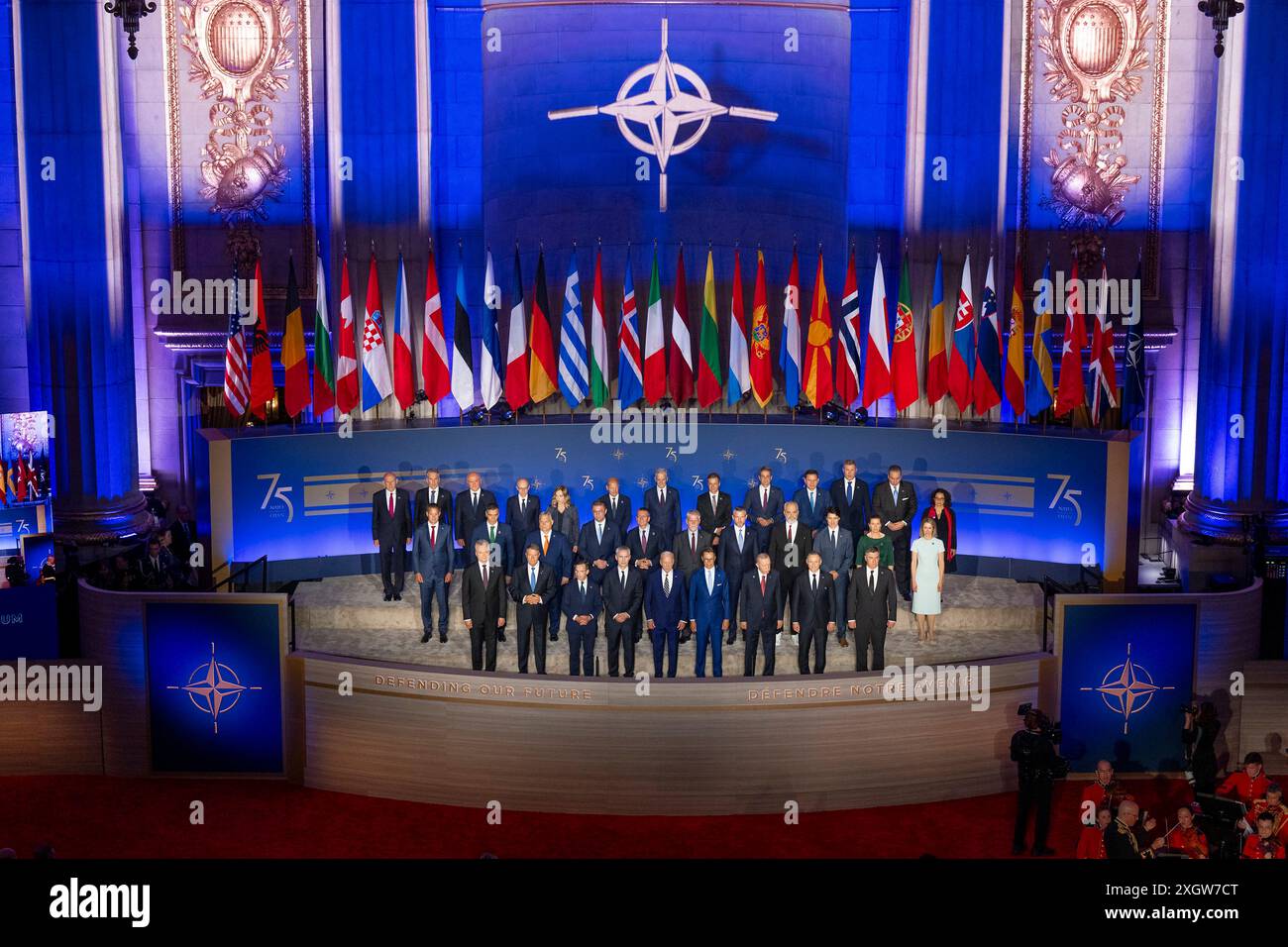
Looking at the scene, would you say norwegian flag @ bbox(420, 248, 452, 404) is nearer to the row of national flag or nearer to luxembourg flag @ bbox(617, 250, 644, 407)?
the row of national flag

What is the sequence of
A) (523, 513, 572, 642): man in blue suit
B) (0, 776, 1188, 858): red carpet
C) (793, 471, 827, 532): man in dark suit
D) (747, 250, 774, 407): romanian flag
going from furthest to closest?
(747, 250, 774, 407): romanian flag
(793, 471, 827, 532): man in dark suit
(523, 513, 572, 642): man in blue suit
(0, 776, 1188, 858): red carpet

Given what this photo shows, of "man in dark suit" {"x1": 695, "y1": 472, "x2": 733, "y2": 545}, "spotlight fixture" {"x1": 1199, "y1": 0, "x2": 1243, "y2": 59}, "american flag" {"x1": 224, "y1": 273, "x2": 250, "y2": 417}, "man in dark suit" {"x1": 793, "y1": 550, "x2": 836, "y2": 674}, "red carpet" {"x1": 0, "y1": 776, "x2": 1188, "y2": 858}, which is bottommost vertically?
"red carpet" {"x1": 0, "y1": 776, "x2": 1188, "y2": 858}

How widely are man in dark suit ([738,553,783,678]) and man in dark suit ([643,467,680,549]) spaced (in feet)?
5.67

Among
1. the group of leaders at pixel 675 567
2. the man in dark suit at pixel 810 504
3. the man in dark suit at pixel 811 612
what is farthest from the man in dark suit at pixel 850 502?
the man in dark suit at pixel 811 612

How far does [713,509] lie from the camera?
15.5m

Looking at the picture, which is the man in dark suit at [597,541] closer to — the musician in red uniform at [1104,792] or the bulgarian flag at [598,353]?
the bulgarian flag at [598,353]

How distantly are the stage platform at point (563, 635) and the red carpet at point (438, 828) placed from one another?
1.61 m

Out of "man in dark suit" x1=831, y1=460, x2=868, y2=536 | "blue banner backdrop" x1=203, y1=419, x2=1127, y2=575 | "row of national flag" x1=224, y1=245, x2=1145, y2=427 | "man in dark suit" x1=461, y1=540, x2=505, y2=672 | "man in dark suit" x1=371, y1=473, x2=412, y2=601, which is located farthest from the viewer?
"row of national flag" x1=224, y1=245, x2=1145, y2=427

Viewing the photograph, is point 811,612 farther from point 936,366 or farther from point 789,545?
point 936,366

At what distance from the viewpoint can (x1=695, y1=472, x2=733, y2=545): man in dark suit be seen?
15445 mm

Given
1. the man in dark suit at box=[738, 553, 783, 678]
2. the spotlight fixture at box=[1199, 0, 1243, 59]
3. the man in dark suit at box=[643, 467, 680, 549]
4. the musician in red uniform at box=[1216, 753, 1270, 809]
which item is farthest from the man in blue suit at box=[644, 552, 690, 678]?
the spotlight fixture at box=[1199, 0, 1243, 59]

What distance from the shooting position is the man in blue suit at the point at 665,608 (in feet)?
45.2

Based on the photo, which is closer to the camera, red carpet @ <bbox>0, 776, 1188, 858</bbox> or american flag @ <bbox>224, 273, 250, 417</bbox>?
red carpet @ <bbox>0, 776, 1188, 858</bbox>
